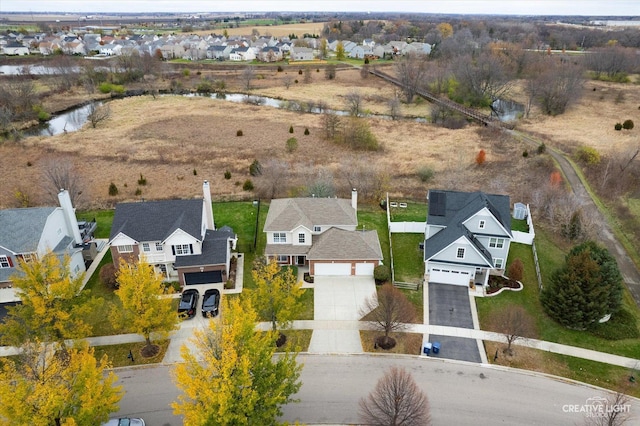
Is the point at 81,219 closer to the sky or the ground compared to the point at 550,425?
closer to the sky

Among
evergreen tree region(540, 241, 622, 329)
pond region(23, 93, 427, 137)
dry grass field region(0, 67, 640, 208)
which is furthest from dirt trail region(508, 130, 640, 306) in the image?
pond region(23, 93, 427, 137)

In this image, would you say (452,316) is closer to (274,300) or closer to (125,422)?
(274,300)

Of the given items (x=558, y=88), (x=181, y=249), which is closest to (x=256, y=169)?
(x=181, y=249)

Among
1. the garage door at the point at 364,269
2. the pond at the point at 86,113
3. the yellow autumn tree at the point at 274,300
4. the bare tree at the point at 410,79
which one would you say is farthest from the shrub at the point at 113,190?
the bare tree at the point at 410,79

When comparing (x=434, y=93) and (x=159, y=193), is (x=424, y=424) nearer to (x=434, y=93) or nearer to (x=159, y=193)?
(x=159, y=193)

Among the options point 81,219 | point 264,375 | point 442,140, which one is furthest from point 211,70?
point 264,375

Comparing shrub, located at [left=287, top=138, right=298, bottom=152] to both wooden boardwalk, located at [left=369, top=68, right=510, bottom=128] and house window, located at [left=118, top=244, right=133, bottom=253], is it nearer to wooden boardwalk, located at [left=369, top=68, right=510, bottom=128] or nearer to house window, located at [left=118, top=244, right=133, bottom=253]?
house window, located at [left=118, top=244, right=133, bottom=253]
